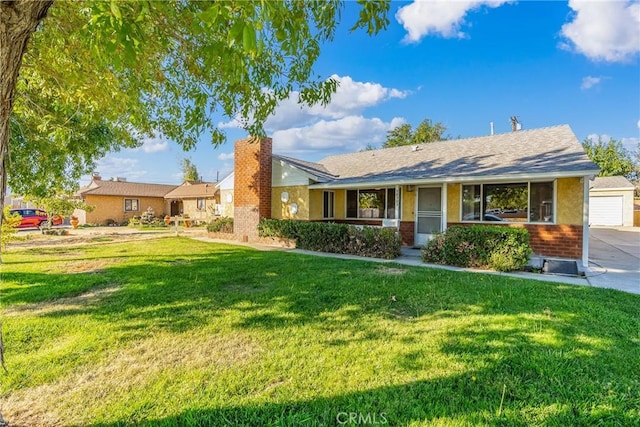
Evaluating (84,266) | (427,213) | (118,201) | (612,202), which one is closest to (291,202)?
(427,213)

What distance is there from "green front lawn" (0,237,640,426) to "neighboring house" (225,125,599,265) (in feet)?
12.6

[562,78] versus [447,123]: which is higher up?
[447,123]

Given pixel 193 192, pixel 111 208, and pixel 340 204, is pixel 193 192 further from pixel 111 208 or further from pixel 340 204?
pixel 340 204

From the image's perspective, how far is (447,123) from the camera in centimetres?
3616

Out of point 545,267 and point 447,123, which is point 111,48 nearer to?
point 545,267

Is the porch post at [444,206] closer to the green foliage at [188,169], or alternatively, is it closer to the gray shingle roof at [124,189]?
the gray shingle roof at [124,189]

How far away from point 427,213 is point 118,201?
2941cm

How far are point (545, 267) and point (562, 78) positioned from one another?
11.6 m

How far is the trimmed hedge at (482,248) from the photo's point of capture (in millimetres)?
7965

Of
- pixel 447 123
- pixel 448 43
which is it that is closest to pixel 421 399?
pixel 448 43

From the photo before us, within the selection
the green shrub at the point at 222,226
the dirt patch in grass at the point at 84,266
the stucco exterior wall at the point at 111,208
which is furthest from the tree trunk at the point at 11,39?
the stucco exterior wall at the point at 111,208

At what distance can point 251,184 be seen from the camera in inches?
575

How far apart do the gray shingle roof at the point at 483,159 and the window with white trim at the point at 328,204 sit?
1.07m

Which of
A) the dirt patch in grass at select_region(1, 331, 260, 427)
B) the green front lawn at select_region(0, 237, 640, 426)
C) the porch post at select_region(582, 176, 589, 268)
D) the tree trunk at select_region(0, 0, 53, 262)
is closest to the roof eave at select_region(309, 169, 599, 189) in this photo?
the porch post at select_region(582, 176, 589, 268)
